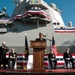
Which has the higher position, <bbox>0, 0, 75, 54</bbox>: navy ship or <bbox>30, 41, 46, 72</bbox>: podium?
<bbox>0, 0, 75, 54</bbox>: navy ship

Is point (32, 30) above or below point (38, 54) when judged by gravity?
above

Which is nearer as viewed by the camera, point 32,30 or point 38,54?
point 38,54

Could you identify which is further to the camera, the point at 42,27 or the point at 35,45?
the point at 42,27

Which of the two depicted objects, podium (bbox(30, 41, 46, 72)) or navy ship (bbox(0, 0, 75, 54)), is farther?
navy ship (bbox(0, 0, 75, 54))

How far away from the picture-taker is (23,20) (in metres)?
39.4

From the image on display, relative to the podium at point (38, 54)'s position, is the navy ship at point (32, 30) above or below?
above

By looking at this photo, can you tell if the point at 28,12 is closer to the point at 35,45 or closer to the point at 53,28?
the point at 53,28

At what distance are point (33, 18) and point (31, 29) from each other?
3.17m

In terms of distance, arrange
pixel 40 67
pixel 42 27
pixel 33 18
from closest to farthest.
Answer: pixel 40 67, pixel 33 18, pixel 42 27

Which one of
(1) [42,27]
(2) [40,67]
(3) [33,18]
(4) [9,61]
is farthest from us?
(1) [42,27]

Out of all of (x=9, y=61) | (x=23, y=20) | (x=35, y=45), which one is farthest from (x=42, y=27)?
(x=35, y=45)

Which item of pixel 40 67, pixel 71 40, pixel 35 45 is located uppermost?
pixel 71 40

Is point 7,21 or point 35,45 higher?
point 7,21

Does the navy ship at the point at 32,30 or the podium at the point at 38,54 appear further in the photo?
the navy ship at the point at 32,30
